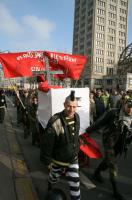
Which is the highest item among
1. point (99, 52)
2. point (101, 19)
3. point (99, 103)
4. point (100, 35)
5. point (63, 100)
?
point (101, 19)

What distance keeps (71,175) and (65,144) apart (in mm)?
406

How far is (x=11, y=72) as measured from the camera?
28.3ft

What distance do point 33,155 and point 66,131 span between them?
13.6 feet

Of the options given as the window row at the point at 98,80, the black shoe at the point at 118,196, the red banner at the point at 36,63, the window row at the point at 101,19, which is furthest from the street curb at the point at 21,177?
the window row at the point at 101,19

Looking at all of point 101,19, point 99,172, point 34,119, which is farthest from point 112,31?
point 99,172

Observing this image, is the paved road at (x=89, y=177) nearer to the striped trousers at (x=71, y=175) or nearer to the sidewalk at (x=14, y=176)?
the sidewalk at (x=14, y=176)

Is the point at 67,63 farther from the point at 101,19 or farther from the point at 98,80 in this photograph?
the point at 101,19

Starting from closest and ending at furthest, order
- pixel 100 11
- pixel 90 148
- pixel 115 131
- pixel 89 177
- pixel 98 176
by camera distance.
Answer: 1. pixel 115 131
2. pixel 90 148
3. pixel 98 176
4. pixel 89 177
5. pixel 100 11

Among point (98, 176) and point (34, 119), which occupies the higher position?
point (34, 119)

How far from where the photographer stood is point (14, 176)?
6312mm

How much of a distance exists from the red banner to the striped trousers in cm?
434

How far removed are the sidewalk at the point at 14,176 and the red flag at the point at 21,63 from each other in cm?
191

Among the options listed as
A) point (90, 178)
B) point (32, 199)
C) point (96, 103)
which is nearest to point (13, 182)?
point (32, 199)

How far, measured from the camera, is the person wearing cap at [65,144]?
13.8 feet
